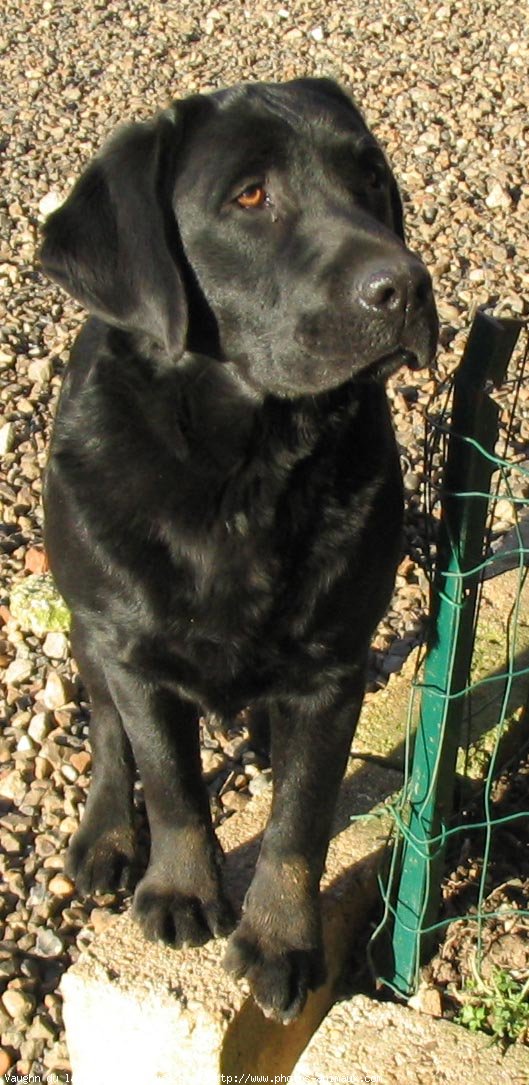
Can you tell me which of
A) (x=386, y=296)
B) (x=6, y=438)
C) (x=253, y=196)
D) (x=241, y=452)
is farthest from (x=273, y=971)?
(x=6, y=438)

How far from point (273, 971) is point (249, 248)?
142 cm

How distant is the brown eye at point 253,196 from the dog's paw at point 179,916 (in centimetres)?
141

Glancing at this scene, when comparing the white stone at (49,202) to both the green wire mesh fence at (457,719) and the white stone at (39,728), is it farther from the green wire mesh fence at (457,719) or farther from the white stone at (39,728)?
the green wire mesh fence at (457,719)

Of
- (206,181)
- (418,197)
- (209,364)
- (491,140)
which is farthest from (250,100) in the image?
(491,140)

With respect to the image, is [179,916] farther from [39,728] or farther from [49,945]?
[39,728]

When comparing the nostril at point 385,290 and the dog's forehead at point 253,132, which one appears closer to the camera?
the nostril at point 385,290

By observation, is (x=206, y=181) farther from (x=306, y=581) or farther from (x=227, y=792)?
(x=227, y=792)

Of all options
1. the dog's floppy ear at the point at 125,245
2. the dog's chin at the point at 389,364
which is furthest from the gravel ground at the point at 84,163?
the dog's floppy ear at the point at 125,245

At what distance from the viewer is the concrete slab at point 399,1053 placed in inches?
101

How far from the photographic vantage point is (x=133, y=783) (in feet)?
10.7

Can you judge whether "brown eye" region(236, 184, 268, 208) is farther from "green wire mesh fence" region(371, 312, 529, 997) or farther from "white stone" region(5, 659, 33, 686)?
"white stone" region(5, 659, 33, 686)

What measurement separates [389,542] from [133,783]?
0.93 m

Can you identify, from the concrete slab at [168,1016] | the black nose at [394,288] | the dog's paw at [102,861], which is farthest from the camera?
the dog's paw at [102,861]

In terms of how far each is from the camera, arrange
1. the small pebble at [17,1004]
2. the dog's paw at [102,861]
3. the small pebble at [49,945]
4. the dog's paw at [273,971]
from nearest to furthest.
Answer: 1. the dog's paw at [273,971]
2. the small pebble at [17,1004]
3. the small pebble at [49,945]
4. the dog's paw at [102,861]
